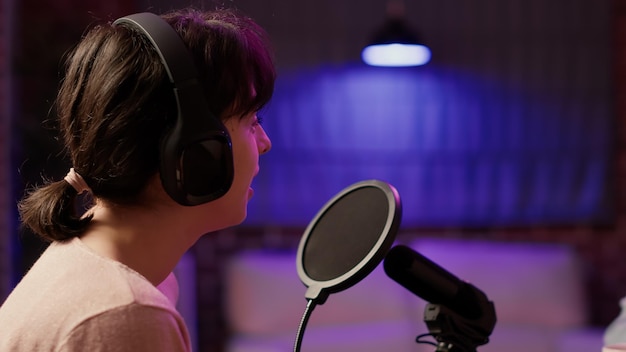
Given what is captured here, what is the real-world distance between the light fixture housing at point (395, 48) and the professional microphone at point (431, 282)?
2.73 meters

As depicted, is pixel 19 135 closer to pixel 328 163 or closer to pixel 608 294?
pixel 328 163

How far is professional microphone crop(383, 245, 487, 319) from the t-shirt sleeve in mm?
293

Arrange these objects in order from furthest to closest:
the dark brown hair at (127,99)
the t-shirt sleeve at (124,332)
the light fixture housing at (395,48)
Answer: the light fixture housing at (395,48) < the dark brown hair at (127,99) < the t-shirt sleeve at (124,332)

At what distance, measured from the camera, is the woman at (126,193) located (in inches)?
39.0

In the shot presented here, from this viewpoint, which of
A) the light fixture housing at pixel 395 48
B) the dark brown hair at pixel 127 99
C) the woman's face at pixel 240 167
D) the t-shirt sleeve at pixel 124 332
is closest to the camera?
the t-shirt sleeve at pixel 124 332

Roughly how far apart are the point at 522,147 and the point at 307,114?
1.09 meters

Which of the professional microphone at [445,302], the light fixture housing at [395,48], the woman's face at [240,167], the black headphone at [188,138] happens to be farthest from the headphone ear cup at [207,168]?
the light fixture housing at [395,48]

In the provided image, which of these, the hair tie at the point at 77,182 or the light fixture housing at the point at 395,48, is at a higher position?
the hair tie at the point at 77,182

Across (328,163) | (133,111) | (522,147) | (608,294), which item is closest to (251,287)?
(328,163)

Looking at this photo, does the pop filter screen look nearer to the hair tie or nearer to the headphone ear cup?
the headphone ear cup

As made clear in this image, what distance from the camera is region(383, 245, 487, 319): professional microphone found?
1.07 metres

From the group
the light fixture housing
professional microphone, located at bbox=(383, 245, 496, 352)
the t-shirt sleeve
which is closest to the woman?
the t-shirt sleeve

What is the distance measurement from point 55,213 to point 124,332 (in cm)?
28

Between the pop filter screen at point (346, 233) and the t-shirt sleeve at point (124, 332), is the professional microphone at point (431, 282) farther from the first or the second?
the t-shirt sleeve at point (124, 332)
